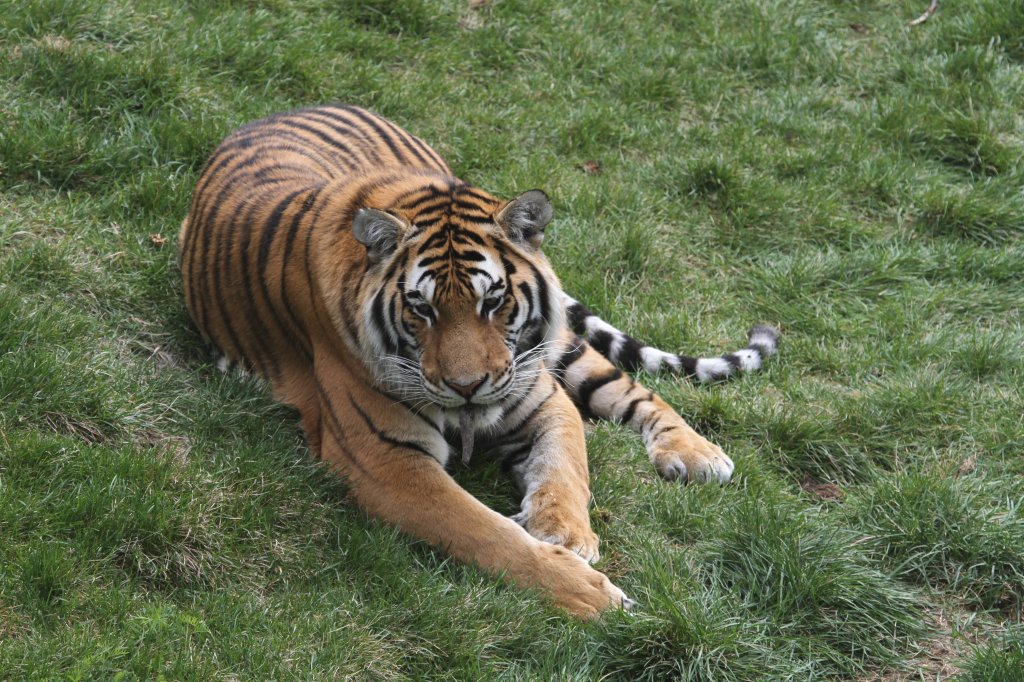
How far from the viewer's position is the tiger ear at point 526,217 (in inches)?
167

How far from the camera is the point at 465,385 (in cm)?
402

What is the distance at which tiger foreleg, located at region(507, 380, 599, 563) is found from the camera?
4.14 metres

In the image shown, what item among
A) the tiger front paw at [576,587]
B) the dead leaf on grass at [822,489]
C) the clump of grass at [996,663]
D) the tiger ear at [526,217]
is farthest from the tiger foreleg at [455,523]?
the dead leaf on grass at [822,489]

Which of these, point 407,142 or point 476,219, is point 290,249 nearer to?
point 476,219

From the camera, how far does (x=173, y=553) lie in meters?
3.65

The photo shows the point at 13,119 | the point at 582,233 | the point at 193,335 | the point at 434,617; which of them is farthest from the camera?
the point at 582,233

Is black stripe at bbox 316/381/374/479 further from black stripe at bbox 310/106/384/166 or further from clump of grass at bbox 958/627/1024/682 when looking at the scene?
clump of grass at bbox 958/627/1024/682

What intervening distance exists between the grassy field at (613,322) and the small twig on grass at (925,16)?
0.21ft

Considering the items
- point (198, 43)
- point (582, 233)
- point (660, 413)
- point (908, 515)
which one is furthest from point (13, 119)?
point (908, 515)

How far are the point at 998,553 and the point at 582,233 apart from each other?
2.68m

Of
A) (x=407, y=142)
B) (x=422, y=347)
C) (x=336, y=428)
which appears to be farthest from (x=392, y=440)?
(x=407, y=142)

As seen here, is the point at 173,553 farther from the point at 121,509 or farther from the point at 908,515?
the point at 908,515

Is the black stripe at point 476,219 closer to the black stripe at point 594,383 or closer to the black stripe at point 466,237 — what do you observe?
the black stripe at point 466,237

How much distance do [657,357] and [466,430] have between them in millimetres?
1368
